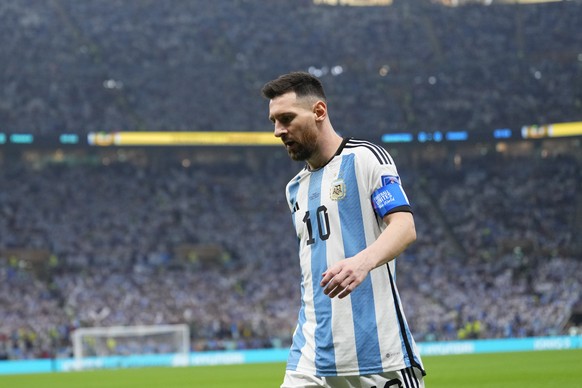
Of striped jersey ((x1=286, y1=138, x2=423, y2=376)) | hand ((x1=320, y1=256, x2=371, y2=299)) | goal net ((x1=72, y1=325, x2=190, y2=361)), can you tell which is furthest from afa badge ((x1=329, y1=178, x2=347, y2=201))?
goal net ((x1=72, y1=325, x2=190, y2=361))

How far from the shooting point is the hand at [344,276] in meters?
3.61

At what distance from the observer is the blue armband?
3984 mm

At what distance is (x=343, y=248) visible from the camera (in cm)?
409

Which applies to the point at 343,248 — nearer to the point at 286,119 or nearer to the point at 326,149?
the point at 326,149

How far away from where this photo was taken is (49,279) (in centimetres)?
3891

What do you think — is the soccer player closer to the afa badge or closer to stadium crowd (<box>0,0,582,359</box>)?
the afa badge

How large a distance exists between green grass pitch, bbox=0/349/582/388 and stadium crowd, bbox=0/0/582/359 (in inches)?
471

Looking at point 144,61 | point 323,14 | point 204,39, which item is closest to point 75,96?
point 144,61

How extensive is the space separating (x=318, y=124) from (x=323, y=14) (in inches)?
1848

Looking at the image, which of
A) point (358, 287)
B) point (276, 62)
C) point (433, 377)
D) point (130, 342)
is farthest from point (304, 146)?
point (276, 62)

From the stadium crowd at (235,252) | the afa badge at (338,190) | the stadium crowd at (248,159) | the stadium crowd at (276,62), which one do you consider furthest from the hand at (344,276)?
the stadium crowd at (276,62)

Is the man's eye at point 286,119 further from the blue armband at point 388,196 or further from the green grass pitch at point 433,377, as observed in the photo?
the green grass pitch at point 433,377

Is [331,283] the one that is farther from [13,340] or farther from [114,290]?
[114,290]

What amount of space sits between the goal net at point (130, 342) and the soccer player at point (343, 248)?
26.4 m
